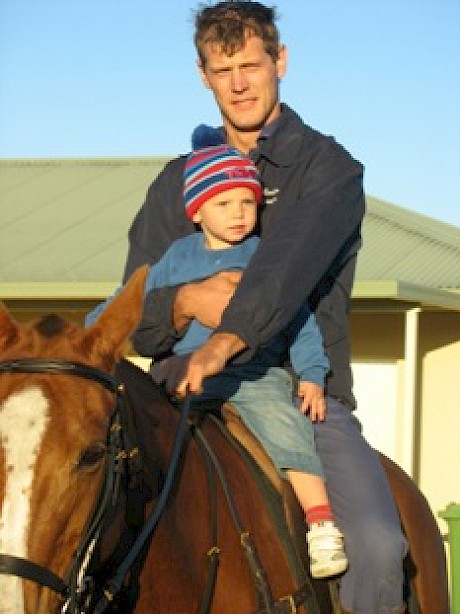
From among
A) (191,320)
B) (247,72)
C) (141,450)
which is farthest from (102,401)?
(247,72)

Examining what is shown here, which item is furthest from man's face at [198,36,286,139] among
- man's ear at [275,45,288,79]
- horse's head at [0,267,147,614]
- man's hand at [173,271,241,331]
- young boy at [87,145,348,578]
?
horse's head at [0,267,147,614]

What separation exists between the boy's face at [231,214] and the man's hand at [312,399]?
1.80 ft

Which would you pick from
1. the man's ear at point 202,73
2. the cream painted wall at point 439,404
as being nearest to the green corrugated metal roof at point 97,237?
the cream painted wall at point 439,404

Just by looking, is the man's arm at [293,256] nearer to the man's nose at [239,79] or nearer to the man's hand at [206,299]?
the man's hand at [206,299]

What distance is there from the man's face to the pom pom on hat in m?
0.33

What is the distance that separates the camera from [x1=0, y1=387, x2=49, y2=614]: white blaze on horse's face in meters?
3.17

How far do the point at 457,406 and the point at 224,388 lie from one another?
12.0m

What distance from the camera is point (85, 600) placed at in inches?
135

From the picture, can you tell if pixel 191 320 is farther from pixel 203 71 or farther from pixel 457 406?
pixel 457 406

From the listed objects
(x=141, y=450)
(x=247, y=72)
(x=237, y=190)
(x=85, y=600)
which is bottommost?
(x=85, y=600)

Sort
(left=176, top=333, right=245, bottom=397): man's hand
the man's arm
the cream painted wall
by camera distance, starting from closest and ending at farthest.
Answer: (left=176, top=333, right=245, bottom=397): man's hand → the man's arm → the cream painted wall

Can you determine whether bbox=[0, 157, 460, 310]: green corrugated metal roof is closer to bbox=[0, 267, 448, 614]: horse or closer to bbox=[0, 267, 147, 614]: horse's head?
bbox=[0, 267, 448, 614]: horse

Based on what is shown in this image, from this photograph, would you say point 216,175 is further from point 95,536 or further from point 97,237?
point 97,237

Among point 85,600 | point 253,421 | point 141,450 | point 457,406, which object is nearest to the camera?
point 85,600
